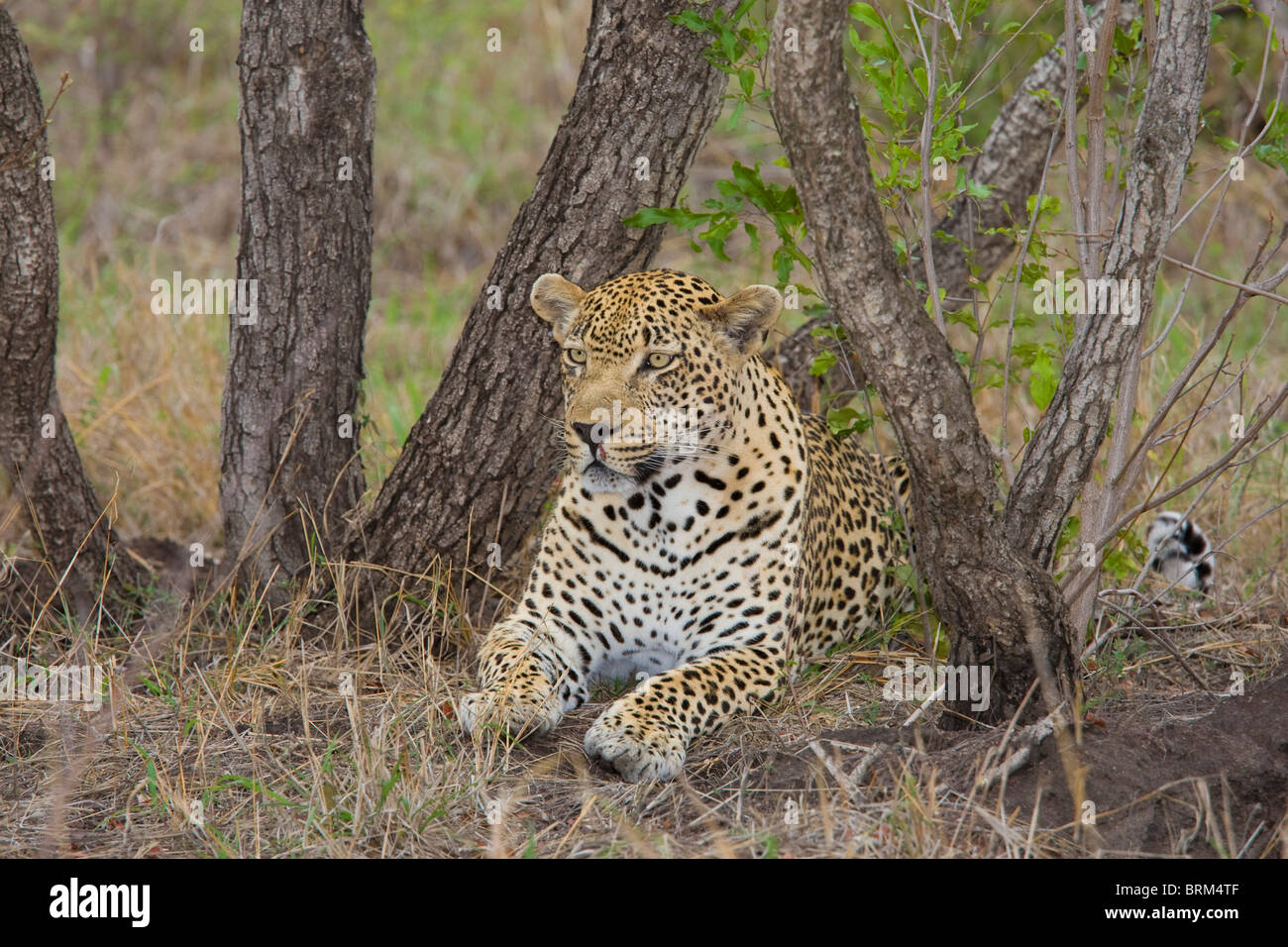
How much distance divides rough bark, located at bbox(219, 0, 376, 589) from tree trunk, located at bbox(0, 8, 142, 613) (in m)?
0.58

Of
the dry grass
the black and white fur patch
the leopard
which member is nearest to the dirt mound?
the dry grass

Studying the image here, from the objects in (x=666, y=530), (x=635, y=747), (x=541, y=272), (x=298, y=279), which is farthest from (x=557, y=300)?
(x=635, y=747)

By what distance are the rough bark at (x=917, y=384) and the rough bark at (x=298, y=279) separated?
2365mm

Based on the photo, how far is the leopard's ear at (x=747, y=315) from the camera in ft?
16.3

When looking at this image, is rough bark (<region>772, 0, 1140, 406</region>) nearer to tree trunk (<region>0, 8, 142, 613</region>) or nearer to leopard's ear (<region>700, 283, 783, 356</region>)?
leopard's ear (<region>700, 283, 783, 356</region>)

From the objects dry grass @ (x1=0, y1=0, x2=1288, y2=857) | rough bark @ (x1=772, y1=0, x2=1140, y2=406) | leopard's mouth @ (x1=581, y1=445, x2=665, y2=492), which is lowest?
dry grass @ (x1=0, y1=0, x2=1288, y2=857)

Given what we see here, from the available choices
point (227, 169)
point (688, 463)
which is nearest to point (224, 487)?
point (688, 463)

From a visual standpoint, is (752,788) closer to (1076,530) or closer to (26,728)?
(1076,530)

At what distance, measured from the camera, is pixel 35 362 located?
5609 mm

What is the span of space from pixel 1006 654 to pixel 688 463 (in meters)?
1.30

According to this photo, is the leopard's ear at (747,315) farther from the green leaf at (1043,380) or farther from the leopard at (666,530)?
the green leaf at (1043,380)

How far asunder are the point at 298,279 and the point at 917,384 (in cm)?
273

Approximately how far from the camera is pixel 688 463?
16.9ft

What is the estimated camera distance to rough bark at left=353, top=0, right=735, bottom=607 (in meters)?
5.28
